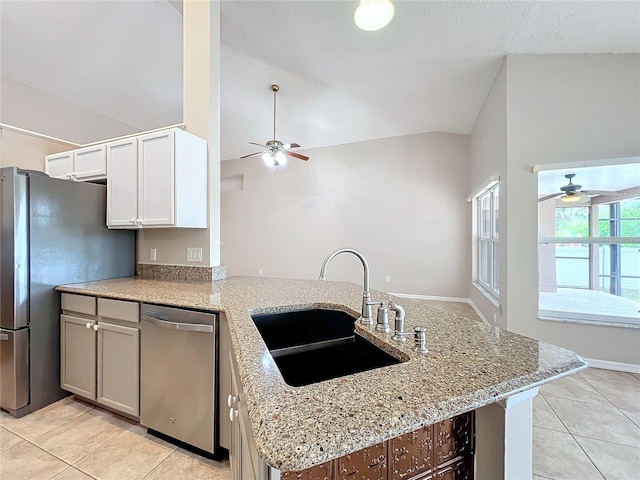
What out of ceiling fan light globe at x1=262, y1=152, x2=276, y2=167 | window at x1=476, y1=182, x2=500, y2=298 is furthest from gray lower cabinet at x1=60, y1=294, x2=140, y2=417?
window at x1=476, y1=182, x2=500, y2=298

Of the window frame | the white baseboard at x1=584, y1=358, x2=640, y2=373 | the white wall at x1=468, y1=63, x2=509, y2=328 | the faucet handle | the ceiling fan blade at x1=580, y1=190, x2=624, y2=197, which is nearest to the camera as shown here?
the faucet handle

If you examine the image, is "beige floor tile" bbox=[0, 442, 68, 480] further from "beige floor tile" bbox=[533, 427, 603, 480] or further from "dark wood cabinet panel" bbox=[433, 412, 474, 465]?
"beige floor tile" bbox=[533, 427, 603, 480]

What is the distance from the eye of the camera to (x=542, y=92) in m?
2.92

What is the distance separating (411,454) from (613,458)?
193 centimetres

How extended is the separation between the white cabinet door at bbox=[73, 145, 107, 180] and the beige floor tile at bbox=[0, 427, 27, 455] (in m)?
1.98

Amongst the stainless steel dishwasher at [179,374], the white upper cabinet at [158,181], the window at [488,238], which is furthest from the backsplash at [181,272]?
the window at [488,238]

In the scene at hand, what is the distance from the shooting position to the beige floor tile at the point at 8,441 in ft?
5.51

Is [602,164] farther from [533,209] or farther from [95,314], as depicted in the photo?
[95,314]

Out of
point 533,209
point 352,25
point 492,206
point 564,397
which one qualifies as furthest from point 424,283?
point 352,25

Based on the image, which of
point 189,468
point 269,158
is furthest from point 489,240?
point 189,468

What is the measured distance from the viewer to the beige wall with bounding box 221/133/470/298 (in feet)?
18.2

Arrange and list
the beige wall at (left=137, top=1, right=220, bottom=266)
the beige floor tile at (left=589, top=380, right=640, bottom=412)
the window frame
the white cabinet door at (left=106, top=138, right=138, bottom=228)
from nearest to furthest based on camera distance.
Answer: the beige floor tile at (left=589, top=380, right=640, bottom=412)
the white cabinet door at (left=106, top=138, right=138, bottom=228)
the beige wall at (left=137, top=1, right=220, bottom=266)
the window frame

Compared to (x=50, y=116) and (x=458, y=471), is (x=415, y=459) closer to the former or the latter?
(x=458, y=471)

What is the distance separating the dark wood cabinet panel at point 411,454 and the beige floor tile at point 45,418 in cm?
238
